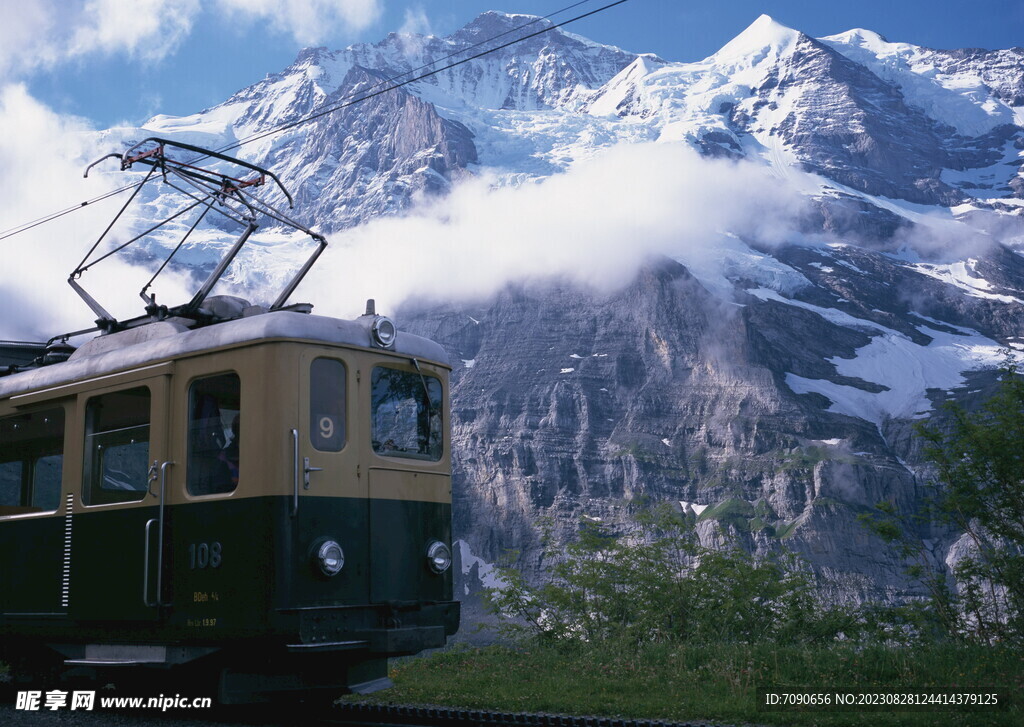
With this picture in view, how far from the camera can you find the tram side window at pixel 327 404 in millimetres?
8188

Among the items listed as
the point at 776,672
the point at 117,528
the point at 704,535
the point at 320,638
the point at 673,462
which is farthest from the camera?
the point at 673,462

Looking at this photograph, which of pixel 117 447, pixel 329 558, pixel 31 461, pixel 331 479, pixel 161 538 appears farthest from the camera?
pixel 31 461

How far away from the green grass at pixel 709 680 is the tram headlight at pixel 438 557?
1.52m

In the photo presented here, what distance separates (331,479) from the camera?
8156mm

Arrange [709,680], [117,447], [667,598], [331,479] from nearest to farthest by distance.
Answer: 1. [331,479]
2. [117,447]
3. [709,680]
4. [667,598]

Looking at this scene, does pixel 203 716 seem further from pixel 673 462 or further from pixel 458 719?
pixel 673 462

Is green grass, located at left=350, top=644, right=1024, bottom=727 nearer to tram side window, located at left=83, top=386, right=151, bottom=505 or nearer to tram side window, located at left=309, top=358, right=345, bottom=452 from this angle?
tram side window, located at left=309, top=358, right=345, bottom=452

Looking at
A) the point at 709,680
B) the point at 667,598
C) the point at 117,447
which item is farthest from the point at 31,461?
the point at 667,598

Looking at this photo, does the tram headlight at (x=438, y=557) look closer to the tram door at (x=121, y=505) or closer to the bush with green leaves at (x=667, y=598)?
the tram door at (x=121, y=505)

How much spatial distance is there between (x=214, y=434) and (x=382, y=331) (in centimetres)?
163

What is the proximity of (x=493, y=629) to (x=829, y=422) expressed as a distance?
626 feet

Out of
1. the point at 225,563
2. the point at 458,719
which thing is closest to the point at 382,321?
the point at 225,563

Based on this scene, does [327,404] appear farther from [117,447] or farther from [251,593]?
[117,447]

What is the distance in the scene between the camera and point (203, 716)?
8.81 meters
